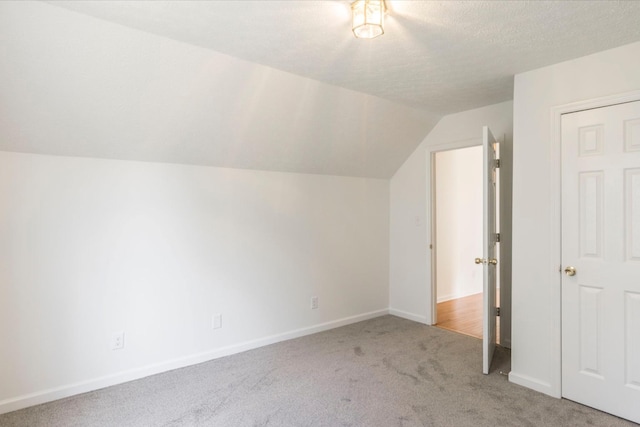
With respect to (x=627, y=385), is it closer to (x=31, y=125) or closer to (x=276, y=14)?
(x=276, y=14)

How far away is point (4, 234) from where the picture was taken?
7.70 ft

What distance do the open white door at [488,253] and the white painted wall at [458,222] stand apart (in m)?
2.18

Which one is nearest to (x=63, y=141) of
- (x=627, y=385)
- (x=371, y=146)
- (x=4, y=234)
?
(x=4, y=234)

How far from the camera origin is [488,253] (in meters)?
2.87

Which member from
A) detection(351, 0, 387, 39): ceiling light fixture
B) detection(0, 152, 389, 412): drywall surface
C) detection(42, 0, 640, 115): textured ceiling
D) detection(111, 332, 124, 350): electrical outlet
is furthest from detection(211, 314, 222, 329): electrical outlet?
detection(351, 0, 387, 39): ceiling light fixture

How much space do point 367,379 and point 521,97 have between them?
2.40 m

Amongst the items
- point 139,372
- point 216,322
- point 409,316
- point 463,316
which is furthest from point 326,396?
point 463,316

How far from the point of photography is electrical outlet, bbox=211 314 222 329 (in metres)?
3.19

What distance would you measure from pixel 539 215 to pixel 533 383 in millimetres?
1213

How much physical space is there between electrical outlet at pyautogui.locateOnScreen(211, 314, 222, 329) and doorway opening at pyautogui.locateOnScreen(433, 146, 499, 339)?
2.94 meters

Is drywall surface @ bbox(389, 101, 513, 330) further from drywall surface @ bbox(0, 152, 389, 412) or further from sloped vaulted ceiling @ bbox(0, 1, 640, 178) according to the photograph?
drywall surface @ bbox(0, 152, 389, 412)

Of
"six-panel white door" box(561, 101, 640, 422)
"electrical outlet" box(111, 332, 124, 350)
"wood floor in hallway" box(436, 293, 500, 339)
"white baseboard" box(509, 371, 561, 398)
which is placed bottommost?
"wood floor in hallway" box(436, 293, 500, 339)

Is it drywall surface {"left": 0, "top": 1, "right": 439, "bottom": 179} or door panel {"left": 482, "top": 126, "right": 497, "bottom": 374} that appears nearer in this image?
drywall surface {"left": 0, "top": 1, "right": 439, "bottom": 179}

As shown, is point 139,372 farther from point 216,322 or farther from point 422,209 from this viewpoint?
point 422,209
